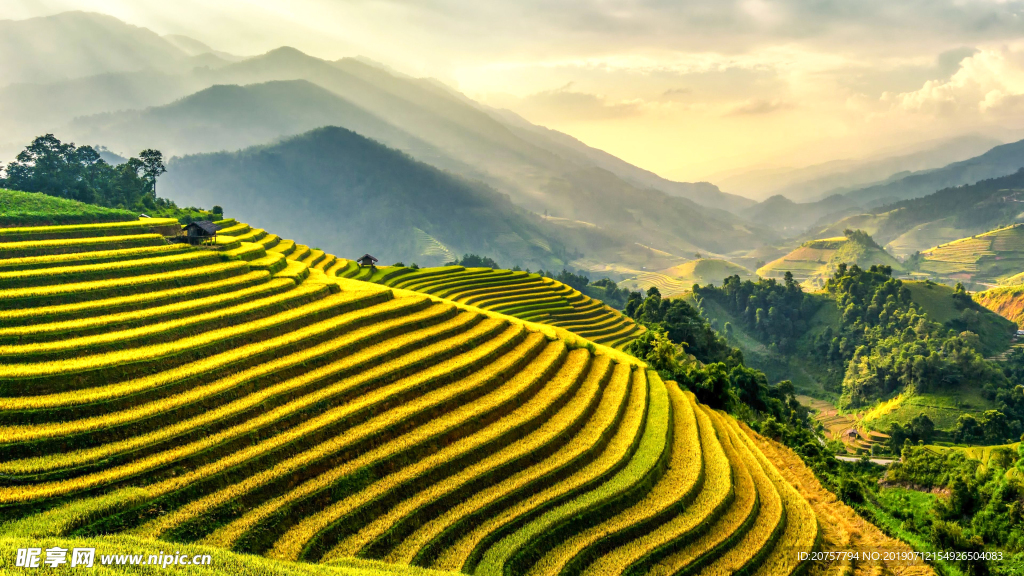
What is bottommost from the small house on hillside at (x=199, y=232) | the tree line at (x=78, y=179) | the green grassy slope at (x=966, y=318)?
the green grassy slope at (x=966, y=318)

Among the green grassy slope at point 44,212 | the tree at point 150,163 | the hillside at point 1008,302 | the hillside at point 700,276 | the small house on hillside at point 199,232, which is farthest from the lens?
the hillside at point 700,276

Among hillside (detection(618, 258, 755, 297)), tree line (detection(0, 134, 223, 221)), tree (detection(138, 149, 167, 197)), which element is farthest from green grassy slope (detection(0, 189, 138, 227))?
hillside (detection(618, 258, 755, 297))

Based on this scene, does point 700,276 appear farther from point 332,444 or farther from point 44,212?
point 332,444

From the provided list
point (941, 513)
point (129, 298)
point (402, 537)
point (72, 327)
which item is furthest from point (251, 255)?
point (941, 513)

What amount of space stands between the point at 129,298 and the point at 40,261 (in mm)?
4502

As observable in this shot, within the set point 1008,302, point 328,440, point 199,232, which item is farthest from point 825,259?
point 328,440

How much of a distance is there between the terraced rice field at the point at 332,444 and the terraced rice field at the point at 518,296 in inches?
861

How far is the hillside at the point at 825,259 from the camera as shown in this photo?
16712cm

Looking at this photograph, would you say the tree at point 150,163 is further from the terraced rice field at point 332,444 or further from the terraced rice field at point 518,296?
the terraced rice field at point 332,444

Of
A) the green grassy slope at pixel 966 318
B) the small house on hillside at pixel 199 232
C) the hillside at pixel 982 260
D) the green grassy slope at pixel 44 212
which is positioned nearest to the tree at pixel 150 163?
the green grassy slope at pixel 44 212

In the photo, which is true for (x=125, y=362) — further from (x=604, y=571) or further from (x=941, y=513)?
(x=941, y=513)

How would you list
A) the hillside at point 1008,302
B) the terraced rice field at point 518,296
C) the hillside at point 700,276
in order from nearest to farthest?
1. the terraced rice field at point 518,296
2. the hillside at point 1008,302
3. the hillside at point 700,276

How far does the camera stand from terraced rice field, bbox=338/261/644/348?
1875 inches

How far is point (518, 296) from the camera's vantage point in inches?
2138
